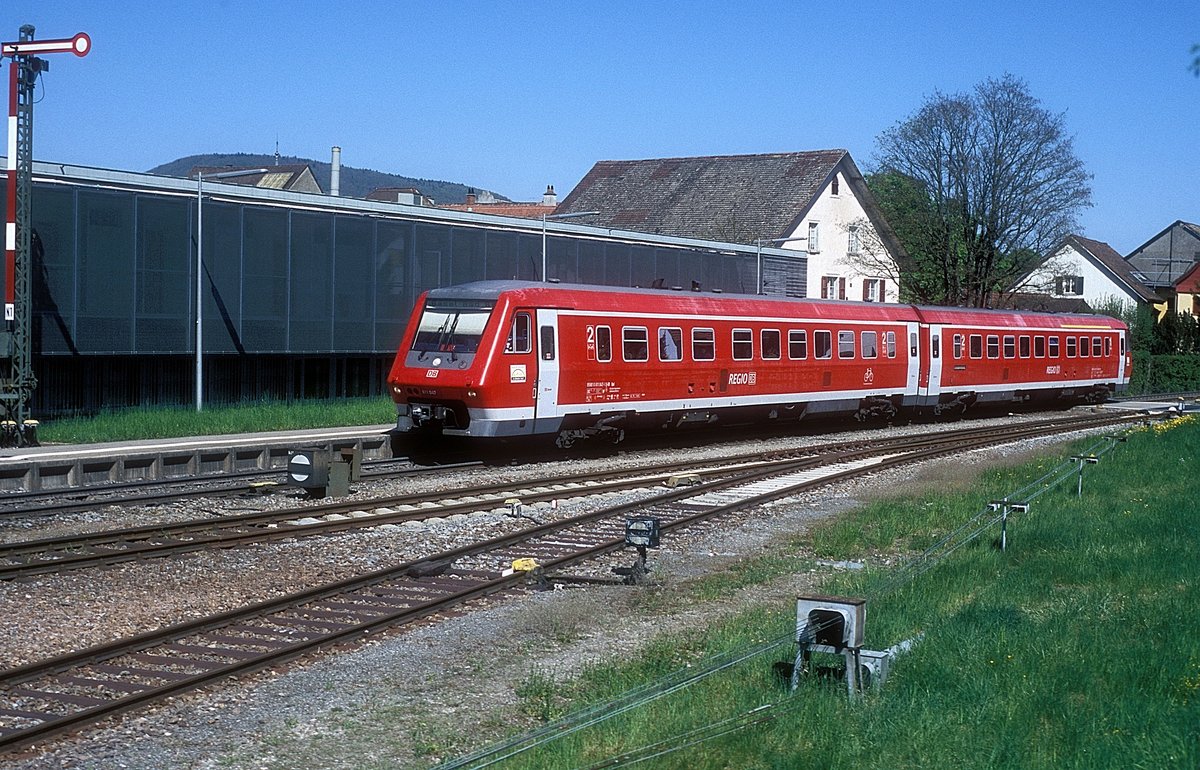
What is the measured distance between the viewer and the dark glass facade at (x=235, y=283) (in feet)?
92.5

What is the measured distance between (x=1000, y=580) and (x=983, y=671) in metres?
4.10

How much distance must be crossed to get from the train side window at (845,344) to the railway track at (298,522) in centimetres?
834

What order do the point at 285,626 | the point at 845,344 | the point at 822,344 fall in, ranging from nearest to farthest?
the point at 285,626 < the point at 822,344 < the point at 845,344

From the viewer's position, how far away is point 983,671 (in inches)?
339

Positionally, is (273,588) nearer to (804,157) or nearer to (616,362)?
(616,362)

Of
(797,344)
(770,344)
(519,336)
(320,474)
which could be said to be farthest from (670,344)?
(320,474)

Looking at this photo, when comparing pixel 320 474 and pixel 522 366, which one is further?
pixel 522 366

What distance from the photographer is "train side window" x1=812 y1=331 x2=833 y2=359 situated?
99.6 feet

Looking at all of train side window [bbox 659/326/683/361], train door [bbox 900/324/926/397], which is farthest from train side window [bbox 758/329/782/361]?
train door [bbox 900/324/926/397]

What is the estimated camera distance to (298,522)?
16047mm

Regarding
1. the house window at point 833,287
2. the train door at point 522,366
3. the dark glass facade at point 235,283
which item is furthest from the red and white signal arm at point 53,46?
the house window at point 833,287

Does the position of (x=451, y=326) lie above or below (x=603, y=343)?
above

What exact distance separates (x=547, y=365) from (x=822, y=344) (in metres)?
9.83

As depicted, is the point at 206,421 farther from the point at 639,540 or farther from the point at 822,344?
the point at 639,540
